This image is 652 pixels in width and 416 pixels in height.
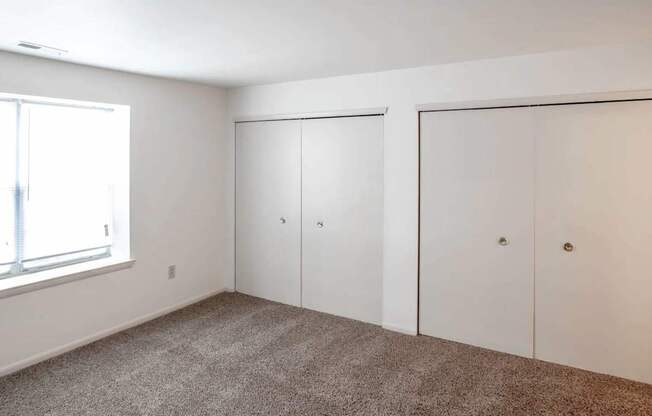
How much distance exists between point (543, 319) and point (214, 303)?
298 cm

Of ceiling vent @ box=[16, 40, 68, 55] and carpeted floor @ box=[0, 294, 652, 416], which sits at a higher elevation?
ceiling vent @ box=[16, 40, 68, 55]

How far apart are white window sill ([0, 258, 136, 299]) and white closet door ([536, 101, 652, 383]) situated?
11.0 ft

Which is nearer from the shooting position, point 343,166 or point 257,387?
point 257,387

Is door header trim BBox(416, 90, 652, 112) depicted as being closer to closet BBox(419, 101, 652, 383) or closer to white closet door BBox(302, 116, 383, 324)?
closet BBox(419, 101, 652, 383)

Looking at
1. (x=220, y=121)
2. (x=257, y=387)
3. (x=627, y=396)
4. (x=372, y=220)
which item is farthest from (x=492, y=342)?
(x=220, y=121)

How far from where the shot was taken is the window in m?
3.11

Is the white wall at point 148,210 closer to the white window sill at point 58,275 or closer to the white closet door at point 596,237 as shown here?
the white window sill at point 58,275

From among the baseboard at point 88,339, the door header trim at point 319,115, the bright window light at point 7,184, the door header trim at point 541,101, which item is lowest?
the baseboard at point 88,339

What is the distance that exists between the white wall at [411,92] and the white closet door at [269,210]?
31cm

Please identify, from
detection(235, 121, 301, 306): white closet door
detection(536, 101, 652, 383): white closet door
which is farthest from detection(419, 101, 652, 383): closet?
detection(235, 121, 301, 306): white closet door

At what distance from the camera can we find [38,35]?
2520mm

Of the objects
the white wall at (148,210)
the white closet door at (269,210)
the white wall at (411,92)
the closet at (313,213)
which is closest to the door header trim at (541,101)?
the white wall at (411,92)

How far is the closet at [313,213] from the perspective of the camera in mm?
3762

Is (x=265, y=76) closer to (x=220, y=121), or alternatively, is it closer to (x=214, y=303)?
(x=220, y=121)
